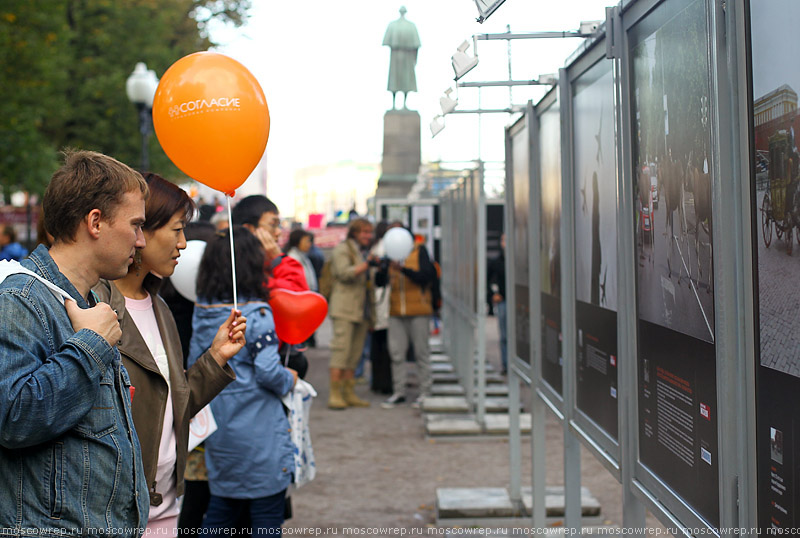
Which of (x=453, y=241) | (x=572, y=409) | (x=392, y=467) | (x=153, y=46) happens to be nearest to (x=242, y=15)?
(x=153, y=46)

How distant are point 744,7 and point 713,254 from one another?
0.51m

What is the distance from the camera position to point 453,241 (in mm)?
11914

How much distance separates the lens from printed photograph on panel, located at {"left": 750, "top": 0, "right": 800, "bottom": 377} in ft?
5.36

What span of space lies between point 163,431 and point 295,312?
1427 millimetres

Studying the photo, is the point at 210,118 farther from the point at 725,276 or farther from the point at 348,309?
the point at 348,309

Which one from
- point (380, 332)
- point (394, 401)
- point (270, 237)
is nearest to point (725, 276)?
point (270, 237)

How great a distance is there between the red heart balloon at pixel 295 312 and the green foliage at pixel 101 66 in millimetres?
14432

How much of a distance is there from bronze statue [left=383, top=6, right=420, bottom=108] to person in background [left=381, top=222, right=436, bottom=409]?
33.9 ft

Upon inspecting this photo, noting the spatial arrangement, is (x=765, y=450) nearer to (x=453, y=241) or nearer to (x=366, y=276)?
(x=366, y=276)

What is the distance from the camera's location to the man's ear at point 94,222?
2.12 meters

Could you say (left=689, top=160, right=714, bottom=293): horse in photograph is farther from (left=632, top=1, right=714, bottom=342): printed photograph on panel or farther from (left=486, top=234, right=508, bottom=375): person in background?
(left=486, top=234, right=508, bottom=375): person in background

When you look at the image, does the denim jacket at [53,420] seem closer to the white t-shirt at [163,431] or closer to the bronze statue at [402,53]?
the white t-shirt at [163,431]

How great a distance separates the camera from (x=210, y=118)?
126 inches

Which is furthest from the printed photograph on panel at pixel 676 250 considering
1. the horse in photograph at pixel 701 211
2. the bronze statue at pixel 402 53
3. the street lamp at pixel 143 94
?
the bronze statue at pixel 402 53
